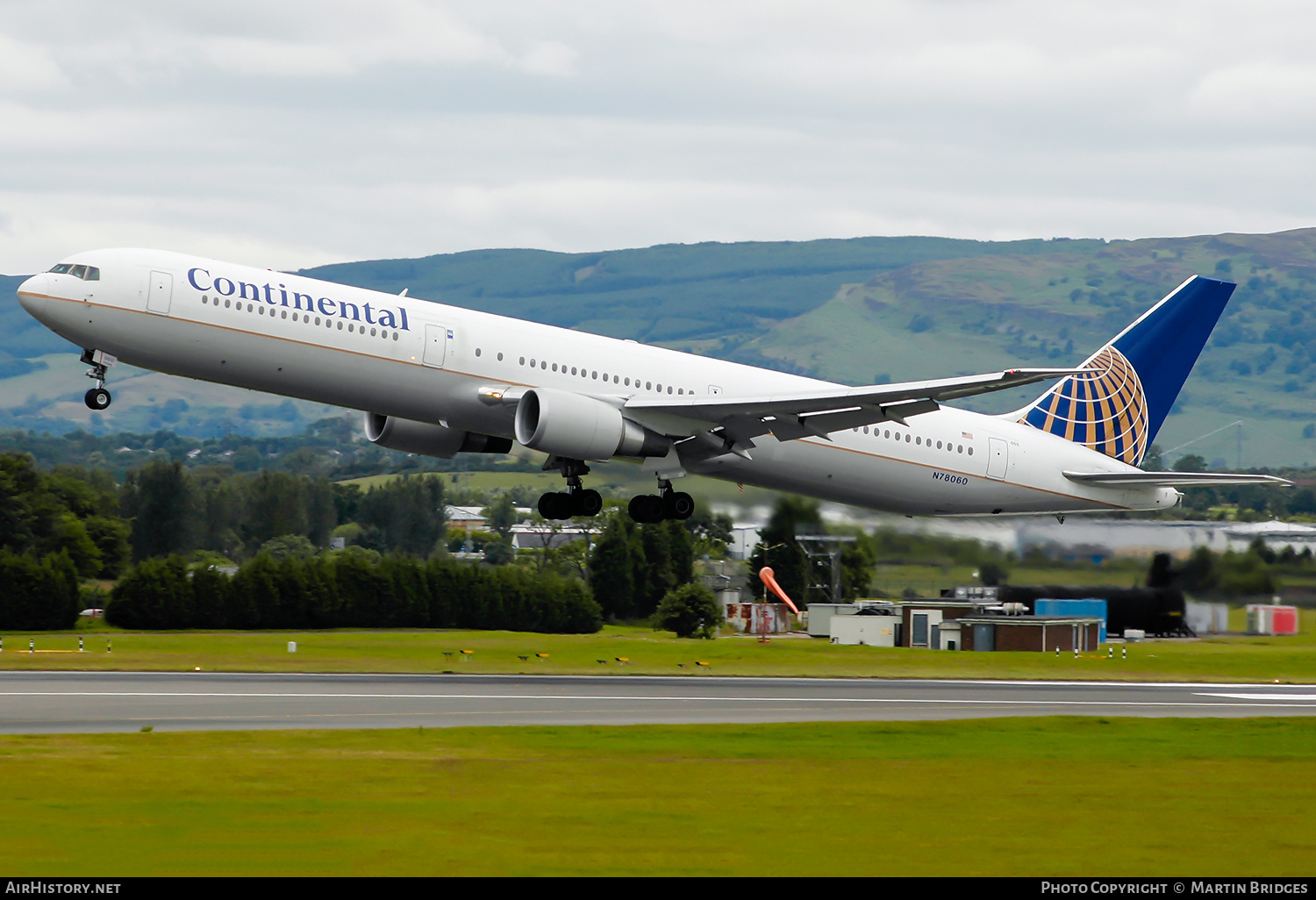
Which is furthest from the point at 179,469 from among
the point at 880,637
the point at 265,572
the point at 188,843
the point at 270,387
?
the point at 188,843

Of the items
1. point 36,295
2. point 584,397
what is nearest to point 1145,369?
point 584,397

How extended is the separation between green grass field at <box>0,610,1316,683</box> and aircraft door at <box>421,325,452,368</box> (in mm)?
14016

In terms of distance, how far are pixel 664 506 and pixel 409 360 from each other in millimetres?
8322

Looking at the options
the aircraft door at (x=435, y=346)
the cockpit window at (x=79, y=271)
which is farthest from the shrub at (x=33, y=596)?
the aircraft door at (x=435, y=346)

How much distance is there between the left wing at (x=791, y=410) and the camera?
3388 cm

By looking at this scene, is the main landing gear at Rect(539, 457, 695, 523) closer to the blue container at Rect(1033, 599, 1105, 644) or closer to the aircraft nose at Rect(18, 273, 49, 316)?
the aircraft nose at Rect(18, 273, 49, 316)

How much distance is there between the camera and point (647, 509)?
38719 mm

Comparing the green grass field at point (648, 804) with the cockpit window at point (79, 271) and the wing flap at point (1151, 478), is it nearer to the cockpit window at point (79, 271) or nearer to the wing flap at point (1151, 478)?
the cockpit window at point (79, 271)

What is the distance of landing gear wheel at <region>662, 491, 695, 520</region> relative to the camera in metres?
38.4

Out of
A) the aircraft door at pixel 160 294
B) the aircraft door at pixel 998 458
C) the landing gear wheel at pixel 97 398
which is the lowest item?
the landing gear wheel at pixel 97 398

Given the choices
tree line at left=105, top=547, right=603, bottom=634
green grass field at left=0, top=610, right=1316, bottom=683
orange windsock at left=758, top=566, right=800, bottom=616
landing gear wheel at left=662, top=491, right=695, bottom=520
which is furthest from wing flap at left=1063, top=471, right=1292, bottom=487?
tree line at left=105, top=547, right=603, bottom=634

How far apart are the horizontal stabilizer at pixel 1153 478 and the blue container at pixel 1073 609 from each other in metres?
12.7
